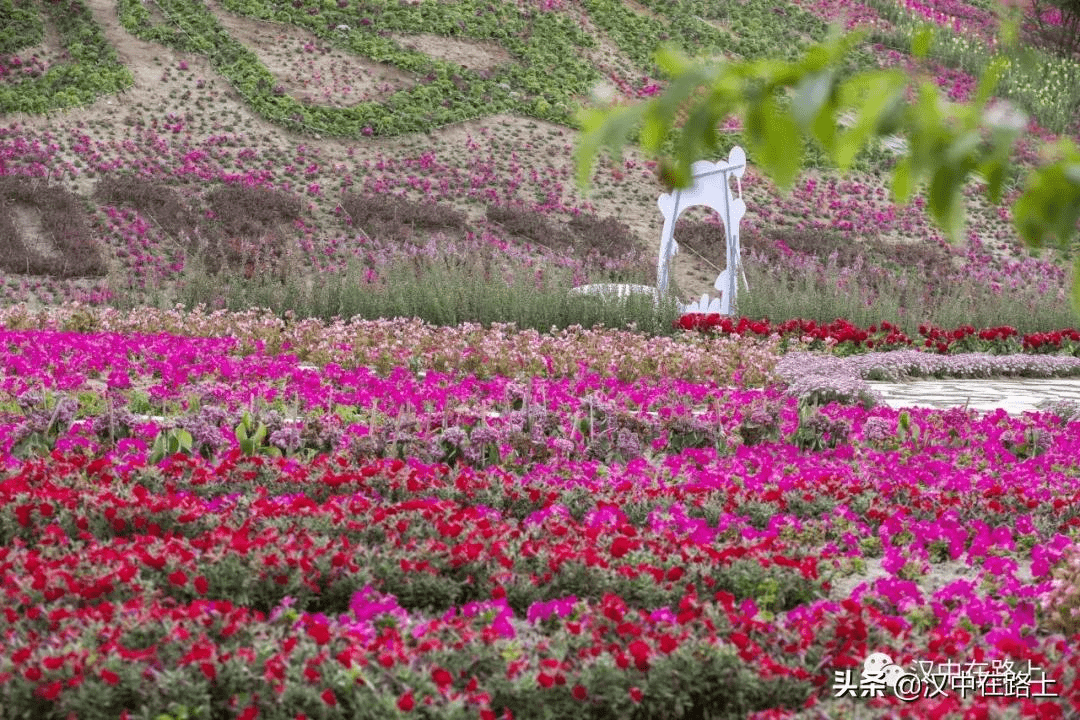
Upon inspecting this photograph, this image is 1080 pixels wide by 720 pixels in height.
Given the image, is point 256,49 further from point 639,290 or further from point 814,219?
point 639,290

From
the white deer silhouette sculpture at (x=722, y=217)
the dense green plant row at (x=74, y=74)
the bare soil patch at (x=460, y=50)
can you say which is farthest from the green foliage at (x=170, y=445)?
the bare soil patch at (x=460, y=50)

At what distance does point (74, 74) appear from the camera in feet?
71.1

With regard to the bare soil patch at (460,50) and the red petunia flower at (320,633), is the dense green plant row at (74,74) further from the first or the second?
the red petunia flower at (320,633)

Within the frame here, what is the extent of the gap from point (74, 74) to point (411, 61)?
689 cm

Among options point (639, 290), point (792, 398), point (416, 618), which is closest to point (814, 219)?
point (639, 290)

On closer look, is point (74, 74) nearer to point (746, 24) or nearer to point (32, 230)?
point (32, 230)

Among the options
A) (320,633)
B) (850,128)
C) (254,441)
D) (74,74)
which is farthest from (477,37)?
(850,128)

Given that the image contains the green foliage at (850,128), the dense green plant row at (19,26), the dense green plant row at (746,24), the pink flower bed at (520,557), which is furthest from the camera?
the dense green plant row at (746,24)

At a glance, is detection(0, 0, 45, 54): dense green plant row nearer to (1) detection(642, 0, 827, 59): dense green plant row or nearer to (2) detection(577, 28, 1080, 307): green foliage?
(1) detection(642, 0, 827, 59): dense green plant row

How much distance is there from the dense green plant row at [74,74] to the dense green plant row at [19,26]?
38cm

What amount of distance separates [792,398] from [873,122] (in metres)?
5.73

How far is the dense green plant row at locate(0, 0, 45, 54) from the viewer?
865 inches

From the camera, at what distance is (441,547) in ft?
10.9

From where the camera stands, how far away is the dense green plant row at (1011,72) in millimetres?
27406
